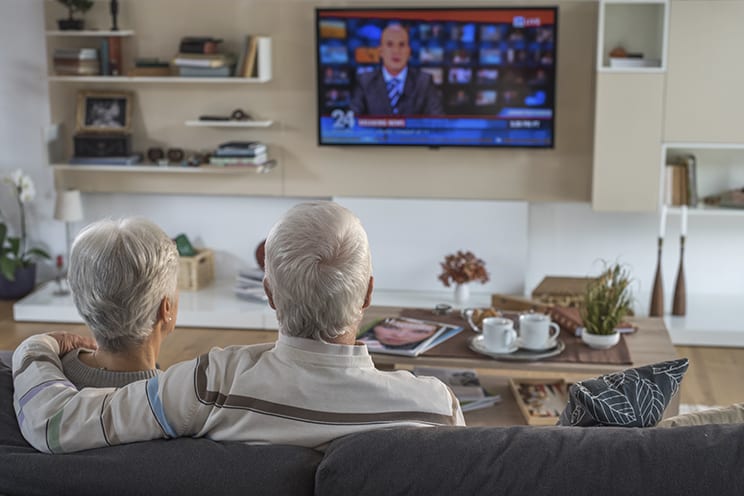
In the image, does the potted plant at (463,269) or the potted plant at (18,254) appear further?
the potted plant at (18,254)

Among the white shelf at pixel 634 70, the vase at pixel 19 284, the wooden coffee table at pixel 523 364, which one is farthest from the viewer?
the vase at pixel 19 284

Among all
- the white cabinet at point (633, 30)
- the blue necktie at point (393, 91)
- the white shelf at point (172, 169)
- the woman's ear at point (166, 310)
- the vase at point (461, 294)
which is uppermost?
the white cabinet at point (633, 30)

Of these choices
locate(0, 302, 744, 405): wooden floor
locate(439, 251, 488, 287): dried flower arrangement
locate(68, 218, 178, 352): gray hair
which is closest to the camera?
locate(68, 218, 178, 352): gray hair

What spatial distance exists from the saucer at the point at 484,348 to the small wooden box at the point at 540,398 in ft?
0.73

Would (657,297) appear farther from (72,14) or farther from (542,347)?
(72,14)

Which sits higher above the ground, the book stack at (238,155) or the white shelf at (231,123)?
the white shelf at (231,123)

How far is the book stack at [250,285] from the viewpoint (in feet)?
17.8

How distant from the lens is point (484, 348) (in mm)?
3287

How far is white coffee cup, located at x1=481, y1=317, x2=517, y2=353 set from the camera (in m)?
3.24

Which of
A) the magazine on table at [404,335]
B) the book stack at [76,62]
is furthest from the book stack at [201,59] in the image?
the magazine on table at [404,335]

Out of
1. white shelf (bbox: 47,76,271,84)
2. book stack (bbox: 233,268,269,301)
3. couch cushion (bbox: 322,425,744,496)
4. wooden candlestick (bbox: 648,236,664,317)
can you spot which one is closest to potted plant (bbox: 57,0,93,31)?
white shelf (bbox: 47,76,271,84)

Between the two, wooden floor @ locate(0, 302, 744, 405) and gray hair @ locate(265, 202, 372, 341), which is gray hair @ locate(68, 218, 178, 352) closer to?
gray hair @ locate(265, 202, 372, 341)

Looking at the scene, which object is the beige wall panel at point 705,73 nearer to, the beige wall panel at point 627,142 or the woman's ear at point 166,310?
the beige wall panel at point 627,142

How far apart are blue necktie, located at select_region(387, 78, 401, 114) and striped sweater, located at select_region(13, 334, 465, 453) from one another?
3.52 metres
